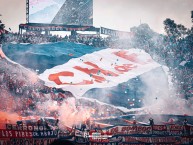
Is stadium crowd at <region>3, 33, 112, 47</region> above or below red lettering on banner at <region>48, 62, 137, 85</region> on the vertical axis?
above

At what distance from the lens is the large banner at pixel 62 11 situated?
12.2m

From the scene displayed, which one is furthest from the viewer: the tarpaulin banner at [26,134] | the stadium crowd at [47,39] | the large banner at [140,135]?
the stadium crowd at [47,39]

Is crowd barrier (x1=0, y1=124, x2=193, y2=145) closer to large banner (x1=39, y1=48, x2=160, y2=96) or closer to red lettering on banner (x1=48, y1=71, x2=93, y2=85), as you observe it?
large banner (x1=39, y1=48, x2=160, y2=96)

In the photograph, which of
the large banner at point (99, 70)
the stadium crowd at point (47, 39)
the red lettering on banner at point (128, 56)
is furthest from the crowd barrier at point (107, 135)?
the stadium crowd at point (47, 39)

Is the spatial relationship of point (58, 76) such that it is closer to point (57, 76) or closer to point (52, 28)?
point (57, 76)

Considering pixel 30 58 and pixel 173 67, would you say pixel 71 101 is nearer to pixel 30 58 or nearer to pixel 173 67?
pixel 30 58

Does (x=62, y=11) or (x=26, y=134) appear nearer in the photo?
(x=26, y=134)

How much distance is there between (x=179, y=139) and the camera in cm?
963

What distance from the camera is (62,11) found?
42.0 feet

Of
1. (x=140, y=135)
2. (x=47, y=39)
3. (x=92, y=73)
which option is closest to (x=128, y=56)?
(x=92, y=73)

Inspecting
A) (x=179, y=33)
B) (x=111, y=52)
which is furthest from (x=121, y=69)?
(x=179, y=33)

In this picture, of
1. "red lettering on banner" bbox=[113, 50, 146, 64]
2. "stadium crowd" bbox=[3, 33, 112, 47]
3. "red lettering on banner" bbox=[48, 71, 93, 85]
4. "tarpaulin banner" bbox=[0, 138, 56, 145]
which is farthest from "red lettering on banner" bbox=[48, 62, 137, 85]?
"tarpaulin banner" bbox=[0, 138, 56, 145]

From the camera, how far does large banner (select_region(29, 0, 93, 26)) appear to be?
12.2 metres

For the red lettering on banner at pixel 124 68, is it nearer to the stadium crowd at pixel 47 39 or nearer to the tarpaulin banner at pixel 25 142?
the stadium crowd at pixel 47 39
